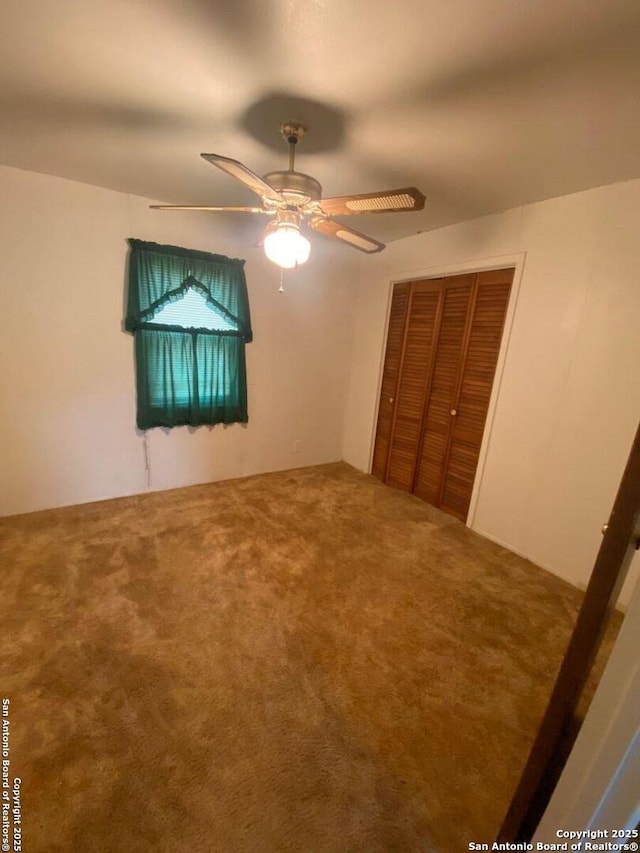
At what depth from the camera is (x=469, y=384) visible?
278 centimetres

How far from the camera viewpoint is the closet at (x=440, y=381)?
2.67 m

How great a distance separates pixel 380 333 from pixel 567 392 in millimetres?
1783

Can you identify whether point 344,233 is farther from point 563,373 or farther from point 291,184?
point 563,373

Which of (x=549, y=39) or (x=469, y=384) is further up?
(x=549, y=39)

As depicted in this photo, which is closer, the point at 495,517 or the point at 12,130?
the point at 12,130

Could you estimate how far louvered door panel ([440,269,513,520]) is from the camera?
8.46ft

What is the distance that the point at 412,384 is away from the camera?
3.25 metres

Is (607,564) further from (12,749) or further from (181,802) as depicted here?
(12,749)

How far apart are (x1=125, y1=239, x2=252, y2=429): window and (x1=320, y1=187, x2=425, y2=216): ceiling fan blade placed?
5.23ft

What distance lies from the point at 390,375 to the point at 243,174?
2428mm

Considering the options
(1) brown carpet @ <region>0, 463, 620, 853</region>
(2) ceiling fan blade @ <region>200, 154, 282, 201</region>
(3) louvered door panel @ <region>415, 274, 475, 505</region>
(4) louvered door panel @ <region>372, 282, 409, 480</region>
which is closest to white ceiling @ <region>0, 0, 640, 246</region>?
(2) ceiling fan blade @ <region>200, 154, 282, 201</region>

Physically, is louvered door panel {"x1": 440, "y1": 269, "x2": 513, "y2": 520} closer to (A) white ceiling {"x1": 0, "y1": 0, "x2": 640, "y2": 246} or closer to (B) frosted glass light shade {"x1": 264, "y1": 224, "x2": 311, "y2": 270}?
(A) white ceiling {"x1": 0, "y1": 0, "x2": 640, "y2": 246}

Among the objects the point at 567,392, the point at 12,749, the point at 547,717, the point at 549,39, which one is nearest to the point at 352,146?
the point at 549,39

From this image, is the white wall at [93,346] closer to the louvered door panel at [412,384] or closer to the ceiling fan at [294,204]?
the louvered door panel at [412,384]
